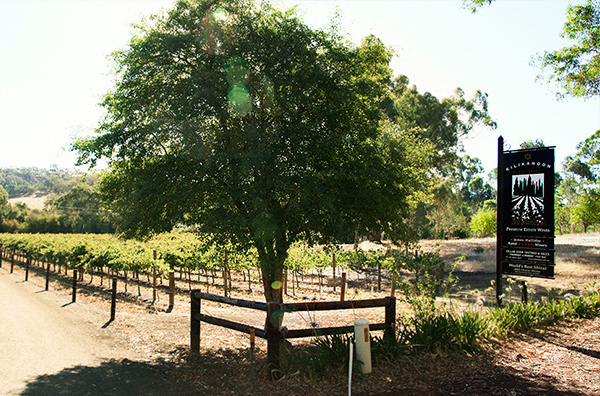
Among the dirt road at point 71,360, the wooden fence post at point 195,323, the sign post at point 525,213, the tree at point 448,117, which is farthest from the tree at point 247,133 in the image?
the tree at point 448,117

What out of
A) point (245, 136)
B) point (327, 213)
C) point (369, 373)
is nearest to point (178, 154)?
point (245, 136)

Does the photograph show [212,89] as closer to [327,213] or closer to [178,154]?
[178,154]

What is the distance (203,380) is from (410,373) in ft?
9.87

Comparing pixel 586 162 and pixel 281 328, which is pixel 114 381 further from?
pixel 586 162

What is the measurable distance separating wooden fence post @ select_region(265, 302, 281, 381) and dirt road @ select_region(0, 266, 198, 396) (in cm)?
121

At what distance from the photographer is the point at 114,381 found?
6141 millimetres

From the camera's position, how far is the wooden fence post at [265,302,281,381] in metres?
5.78

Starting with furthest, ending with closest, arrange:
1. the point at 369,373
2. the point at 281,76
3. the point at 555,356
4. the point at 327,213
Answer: the point at 281,76
the point at 327,213
the point at 555,356
the point at 369,373

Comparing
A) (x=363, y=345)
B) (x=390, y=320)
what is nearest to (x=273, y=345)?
(x=363, y=345)

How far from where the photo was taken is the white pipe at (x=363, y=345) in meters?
5.55

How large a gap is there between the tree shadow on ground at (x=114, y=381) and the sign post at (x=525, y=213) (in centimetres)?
670

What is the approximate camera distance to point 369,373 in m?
5.61

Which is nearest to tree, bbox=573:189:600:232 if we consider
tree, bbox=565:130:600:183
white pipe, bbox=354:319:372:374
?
tree, bbox=565:130:600:183

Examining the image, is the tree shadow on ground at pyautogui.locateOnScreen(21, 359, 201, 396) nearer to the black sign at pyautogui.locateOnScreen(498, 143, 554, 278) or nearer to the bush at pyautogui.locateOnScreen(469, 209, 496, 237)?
the black sign at pyautogui.locateOnScreen(498, 143, 554, 278)
